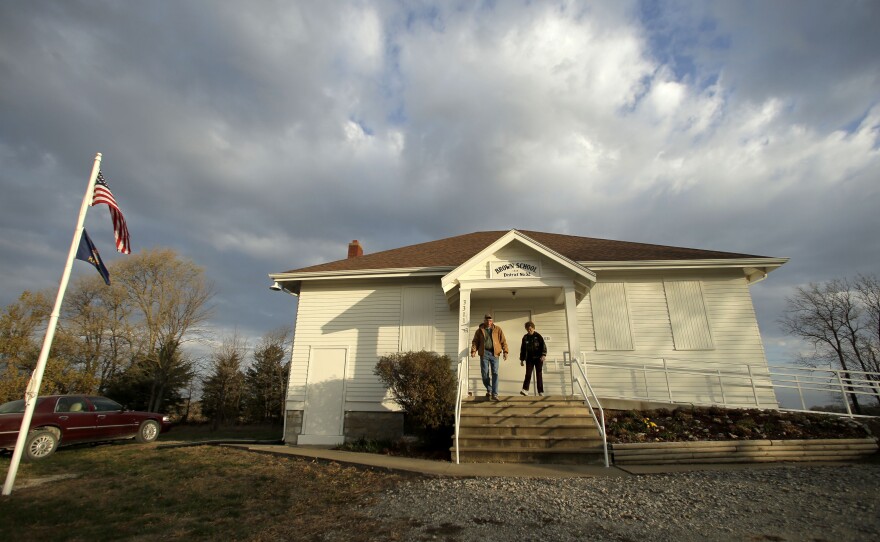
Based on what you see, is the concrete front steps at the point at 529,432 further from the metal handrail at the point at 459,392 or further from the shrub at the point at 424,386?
the shrub at the point at 424,386

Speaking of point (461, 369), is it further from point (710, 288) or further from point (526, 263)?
point (710, 288)

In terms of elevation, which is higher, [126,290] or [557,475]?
[126,290]

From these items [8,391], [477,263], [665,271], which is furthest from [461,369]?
[8,391]

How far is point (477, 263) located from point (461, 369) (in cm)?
281

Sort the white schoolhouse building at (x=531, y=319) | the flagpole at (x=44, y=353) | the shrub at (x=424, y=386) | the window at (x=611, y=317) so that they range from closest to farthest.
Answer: the flagpole at (x=44, y=353), the shrub at (x=424, y=386), the white schoolhouse building at (x=531, y=319), the window at (x=611, y=317)

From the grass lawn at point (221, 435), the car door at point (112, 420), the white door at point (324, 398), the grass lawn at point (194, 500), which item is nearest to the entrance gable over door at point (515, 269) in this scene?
the white door at point (324, 398)

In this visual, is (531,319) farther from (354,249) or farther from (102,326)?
(102,326)

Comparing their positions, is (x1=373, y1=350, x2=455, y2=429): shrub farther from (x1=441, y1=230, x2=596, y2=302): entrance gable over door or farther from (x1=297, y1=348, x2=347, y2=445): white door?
(x1=297, y1=348, x2=347, y2=445): white door

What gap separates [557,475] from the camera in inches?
239

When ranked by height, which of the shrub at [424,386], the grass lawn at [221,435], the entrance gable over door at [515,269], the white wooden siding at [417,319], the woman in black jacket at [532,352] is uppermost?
the entrance gable over door at [515,269]

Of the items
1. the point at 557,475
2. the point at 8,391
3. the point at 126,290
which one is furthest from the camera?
the point at 126,290

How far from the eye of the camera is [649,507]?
14.5 ft

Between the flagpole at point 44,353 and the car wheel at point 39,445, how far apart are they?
2.49 meters

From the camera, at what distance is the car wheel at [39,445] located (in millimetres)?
8422
